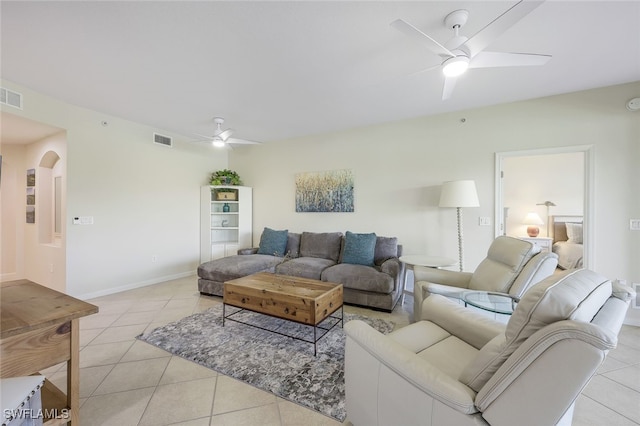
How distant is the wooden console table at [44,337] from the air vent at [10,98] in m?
2.80

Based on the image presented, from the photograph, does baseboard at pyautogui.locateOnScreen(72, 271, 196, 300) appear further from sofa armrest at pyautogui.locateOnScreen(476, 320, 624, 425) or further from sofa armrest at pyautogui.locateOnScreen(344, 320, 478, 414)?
sofa armrest at pyautogui.locateOnScreen(476, 320, 624, 425)

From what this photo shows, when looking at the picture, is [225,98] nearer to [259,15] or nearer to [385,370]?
[259,15]

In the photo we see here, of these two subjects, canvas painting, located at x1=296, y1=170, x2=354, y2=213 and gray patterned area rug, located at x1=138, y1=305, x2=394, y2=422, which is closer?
gray patterned area rug, located at x1=138, y1=305, x2=394, y2=422

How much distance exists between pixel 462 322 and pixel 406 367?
2.57 feet

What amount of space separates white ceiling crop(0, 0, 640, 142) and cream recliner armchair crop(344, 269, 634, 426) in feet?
6.42

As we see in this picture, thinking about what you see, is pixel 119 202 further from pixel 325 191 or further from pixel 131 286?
pixel 325 191

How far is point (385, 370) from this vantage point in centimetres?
119

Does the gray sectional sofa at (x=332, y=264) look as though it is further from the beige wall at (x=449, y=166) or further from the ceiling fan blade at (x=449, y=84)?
the ceiling fan blade at (x=449, y=84)

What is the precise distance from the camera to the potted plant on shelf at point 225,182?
5188 mm

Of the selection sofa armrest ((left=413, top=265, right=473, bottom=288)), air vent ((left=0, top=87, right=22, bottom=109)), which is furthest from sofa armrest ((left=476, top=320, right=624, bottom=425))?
air vent ((left=0, top=87, right=22, bottom=109))

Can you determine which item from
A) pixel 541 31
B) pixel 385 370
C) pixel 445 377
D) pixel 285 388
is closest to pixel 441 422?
pixel 445 377

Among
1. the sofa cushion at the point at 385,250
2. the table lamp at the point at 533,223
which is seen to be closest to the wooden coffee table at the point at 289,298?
the sofa cushion at the point at 385,250

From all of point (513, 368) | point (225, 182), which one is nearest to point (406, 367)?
point (513, 368)

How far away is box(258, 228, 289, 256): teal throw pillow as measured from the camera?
4.54m
